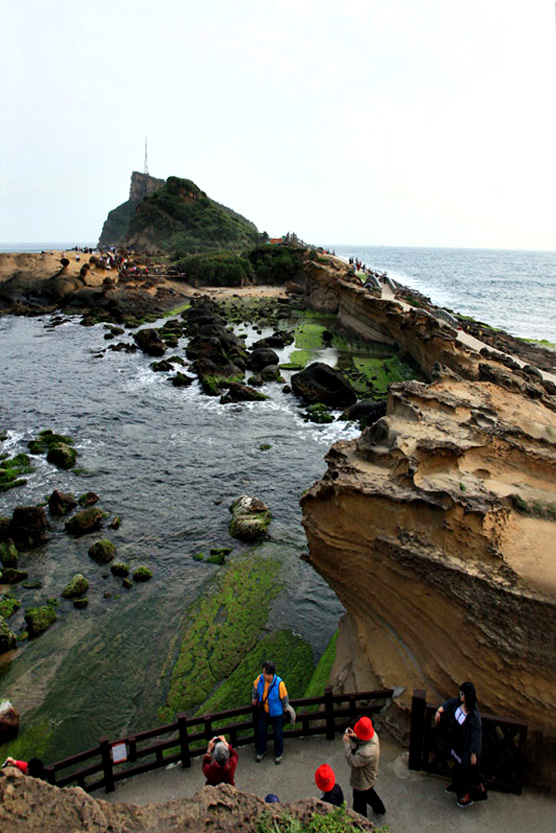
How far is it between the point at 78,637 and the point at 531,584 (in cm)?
970

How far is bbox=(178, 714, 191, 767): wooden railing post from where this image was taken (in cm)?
748

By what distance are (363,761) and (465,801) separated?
1.57 meters

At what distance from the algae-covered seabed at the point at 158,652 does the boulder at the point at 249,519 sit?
0.60m

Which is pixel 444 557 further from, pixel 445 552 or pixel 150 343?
pixel 150 343

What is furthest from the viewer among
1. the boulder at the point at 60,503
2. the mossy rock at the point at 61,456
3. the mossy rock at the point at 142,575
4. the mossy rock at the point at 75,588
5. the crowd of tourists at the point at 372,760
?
the mossy rock at the point at 61,456

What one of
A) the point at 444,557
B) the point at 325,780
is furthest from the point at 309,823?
the point at 444,557

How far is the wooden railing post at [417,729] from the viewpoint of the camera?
6.99 metres

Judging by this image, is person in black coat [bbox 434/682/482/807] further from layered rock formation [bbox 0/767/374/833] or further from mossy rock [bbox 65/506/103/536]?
mossy rock [bbox 65/506/103/536]

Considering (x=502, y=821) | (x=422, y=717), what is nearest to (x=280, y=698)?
(x=422, y=717)

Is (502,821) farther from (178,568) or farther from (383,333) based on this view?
(383,333)

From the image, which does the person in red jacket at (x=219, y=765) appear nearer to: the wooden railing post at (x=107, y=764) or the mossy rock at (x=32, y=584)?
the wooden railing post at (x=107, y=764)

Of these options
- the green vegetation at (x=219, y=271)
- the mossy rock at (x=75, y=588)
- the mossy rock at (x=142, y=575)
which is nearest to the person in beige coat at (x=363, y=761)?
the mossy rock at (x=142, y=575)

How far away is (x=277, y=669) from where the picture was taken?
1098cm

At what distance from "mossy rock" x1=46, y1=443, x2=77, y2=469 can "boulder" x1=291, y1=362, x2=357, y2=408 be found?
39.2ft
